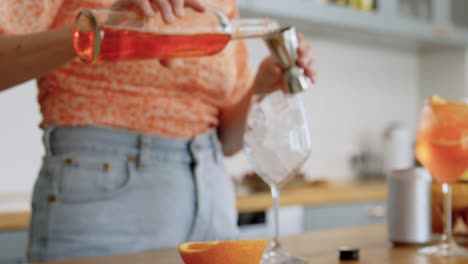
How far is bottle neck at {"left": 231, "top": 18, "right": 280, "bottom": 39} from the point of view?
0.91 metres

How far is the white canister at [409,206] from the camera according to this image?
110cm

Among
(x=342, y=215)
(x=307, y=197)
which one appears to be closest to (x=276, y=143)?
(x=307, y=197)

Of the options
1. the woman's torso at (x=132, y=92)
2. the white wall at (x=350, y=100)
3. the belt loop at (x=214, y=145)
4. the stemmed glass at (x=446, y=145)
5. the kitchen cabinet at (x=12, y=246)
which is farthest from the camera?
the white wall at (x=350, y=100)

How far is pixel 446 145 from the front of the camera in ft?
3.39

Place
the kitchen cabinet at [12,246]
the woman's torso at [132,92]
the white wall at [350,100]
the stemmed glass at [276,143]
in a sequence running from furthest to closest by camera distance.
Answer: the white wall at [350,100], the kitchen cabinet at [12,246], the woman's torso at [132,92], the stemmed glass at [276,143]

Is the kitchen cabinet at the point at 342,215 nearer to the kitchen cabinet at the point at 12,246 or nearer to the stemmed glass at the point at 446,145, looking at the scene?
the kitchen cabinet at the point at 12,246

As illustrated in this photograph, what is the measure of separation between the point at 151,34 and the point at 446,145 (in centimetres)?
49

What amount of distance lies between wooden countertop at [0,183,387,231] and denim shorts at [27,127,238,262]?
0.83 metres

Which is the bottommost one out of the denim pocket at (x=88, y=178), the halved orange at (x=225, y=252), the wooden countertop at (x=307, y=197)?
the wooden countertop at (x=307, y=197)

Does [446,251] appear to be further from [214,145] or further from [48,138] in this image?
[48,138]

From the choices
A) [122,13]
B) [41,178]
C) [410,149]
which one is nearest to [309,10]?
[410,149]

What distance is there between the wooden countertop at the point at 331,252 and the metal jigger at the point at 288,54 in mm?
238

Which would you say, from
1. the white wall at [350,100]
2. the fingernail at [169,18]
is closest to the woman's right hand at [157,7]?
the fingernail at [169,18]

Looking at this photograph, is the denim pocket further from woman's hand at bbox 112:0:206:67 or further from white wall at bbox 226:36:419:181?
white wall at bbox 226:36:419:181
